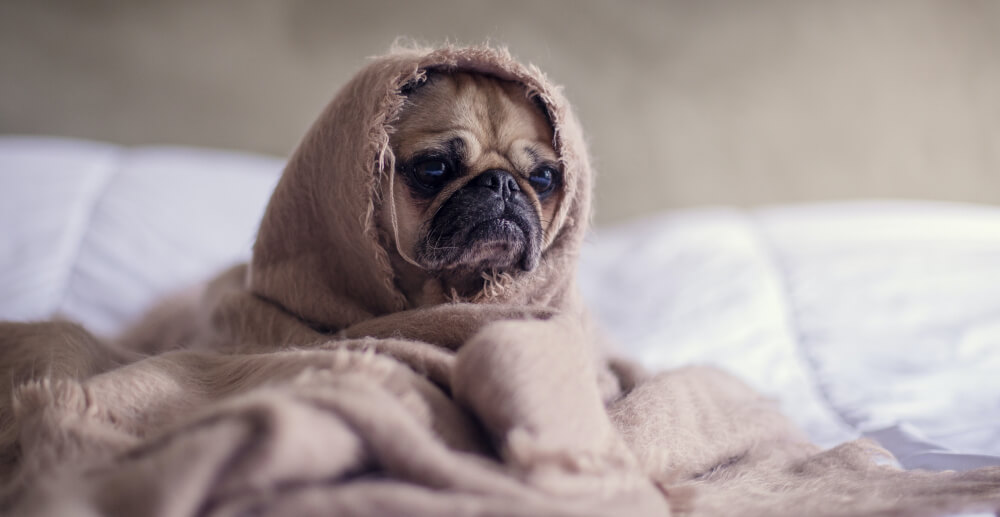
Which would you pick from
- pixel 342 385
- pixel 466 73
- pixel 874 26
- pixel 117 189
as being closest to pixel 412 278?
pixel 466 73

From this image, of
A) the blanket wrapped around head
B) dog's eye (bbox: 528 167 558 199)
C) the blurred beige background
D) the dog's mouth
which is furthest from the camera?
the blurred beige background

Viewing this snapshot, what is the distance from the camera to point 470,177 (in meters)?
1.16

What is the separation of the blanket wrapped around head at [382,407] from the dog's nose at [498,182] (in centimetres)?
12

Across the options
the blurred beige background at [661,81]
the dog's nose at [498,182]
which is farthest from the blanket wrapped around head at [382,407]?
the blurred beige background at [661,81]

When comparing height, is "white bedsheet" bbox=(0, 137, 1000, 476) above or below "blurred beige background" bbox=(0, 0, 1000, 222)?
below

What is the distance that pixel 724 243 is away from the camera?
7.01 feet

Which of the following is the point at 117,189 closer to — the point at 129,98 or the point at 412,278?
the point at 129,98

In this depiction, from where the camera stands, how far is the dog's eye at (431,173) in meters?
1.16

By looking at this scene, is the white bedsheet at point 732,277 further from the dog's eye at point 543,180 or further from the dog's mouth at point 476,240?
the dog's mouth at point 476,240

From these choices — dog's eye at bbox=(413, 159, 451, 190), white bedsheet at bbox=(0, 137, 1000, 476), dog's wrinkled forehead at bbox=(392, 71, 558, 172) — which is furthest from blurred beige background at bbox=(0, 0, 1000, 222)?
dog's eye at bbox=(413, 159, 451, 190)

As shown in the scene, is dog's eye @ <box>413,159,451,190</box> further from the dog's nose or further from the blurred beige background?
the blurred beige background

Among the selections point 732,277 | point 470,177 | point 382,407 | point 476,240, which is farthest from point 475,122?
point 732,277

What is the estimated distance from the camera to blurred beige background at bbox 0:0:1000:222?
2.47 m

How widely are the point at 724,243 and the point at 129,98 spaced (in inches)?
81.1
